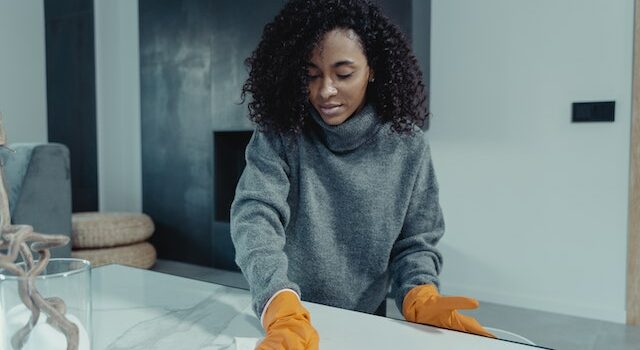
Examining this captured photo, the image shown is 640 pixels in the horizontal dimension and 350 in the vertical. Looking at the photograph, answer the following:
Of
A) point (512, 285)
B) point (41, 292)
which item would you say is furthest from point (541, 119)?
point (41, 292)

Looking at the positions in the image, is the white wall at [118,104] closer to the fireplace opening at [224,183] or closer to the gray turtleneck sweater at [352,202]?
the fireplace opening at [224,183]

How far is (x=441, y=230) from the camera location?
0.99m

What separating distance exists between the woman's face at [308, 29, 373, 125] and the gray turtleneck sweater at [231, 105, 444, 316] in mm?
32

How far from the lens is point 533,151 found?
2.20m

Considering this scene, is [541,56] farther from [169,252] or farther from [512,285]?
[169,252]

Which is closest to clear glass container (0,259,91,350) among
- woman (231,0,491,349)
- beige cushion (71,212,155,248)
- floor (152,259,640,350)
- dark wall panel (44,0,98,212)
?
woman (231,0,491,349)

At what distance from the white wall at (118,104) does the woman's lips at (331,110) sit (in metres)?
2.76

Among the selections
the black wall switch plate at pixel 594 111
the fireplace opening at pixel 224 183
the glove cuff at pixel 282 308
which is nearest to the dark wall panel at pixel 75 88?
the fireplace opening at pixel 224 183

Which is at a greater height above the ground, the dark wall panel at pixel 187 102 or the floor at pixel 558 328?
the dark wall panel at pixel 187 102

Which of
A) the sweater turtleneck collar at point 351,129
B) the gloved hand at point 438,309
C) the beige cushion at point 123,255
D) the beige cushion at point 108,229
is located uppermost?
the sweater turtleneck collar at point 351,129

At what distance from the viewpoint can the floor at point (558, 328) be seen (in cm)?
184

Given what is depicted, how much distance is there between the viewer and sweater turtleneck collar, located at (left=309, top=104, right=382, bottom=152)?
3.08ft

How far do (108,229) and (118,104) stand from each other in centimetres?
113

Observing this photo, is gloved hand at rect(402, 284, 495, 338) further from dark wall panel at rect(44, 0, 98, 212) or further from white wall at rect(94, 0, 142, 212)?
dark wall panel at rect(44, 0, 98, 212)
